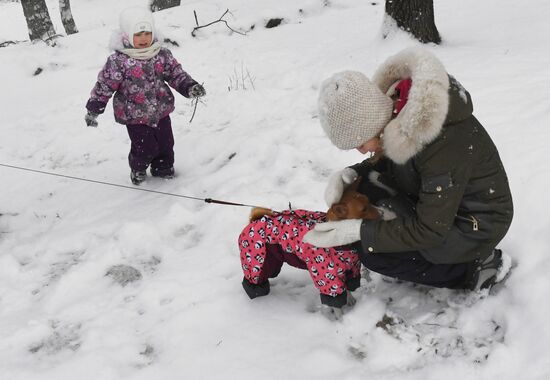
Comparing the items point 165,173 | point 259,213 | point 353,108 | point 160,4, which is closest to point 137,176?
point 165,173

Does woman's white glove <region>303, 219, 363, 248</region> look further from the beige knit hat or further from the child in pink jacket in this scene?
the child in pink jacket

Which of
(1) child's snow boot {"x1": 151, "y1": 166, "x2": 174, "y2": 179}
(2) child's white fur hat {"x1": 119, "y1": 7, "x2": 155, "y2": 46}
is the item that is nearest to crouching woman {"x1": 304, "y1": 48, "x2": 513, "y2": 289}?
(2) child's white fur hat {"x1": 119, "y1": 7, "x2": 155, "y2": 46}

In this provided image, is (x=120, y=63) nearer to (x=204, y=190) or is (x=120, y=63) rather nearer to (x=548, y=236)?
(x=204, y=190)

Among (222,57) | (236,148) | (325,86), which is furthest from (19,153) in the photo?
(325,86)

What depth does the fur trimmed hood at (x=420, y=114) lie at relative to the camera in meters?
1.96

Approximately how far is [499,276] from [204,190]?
259 centimetres

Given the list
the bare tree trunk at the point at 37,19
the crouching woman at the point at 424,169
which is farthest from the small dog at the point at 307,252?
the bare tree trunk at the point at 37,19

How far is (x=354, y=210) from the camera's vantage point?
245cm

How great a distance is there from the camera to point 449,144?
204 centimetres

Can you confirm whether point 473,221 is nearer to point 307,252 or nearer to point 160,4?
point 307,252

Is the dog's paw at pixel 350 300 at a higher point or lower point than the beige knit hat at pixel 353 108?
lower

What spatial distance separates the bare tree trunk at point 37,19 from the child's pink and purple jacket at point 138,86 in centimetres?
629

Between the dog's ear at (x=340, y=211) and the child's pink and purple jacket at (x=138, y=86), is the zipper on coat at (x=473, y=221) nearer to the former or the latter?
the dog's ear at (x=340, y=211)

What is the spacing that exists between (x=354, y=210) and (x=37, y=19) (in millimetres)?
9332
